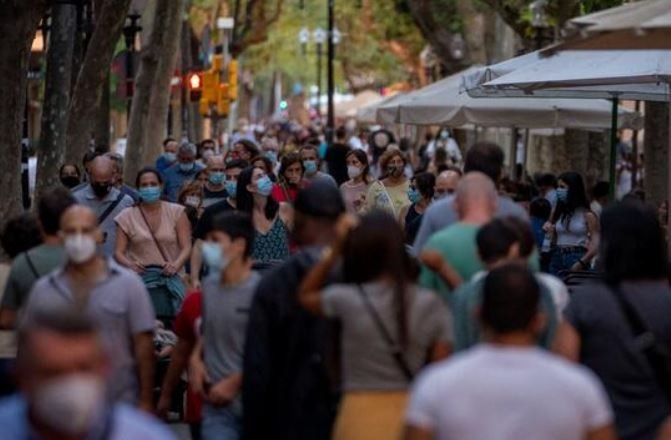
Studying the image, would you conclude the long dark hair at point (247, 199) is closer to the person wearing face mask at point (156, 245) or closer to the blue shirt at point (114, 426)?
the person wearing face mask at point (156, 245)

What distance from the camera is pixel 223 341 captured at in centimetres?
857

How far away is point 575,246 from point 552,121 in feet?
22.7

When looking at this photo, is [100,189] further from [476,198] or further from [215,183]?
[476,198]

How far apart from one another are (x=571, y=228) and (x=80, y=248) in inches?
328

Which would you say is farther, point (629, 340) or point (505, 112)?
point (505, 112)

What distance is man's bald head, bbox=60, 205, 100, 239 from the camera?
8.52 meters

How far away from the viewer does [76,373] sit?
4832 millimetres

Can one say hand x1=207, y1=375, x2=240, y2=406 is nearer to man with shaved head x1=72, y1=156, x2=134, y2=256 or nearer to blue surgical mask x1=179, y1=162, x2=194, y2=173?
man with shaved head x1=72, y1=156, x2=134, y2=256

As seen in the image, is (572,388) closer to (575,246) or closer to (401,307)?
(401,307)

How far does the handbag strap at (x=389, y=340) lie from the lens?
730 cm

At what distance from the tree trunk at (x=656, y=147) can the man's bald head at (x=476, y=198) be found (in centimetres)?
1319

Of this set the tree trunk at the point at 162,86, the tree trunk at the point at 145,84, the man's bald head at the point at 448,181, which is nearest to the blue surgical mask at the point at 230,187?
the man's bald head at the point at 448,181

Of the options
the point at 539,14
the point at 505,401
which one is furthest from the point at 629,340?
the point at 539,14

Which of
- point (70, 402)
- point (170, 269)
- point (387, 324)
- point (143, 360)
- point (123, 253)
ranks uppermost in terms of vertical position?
point (70, 402)
